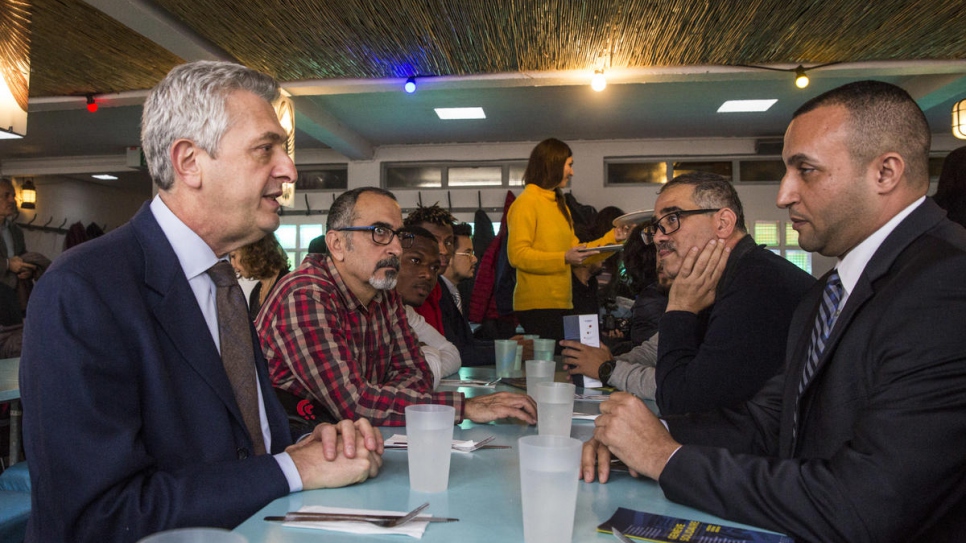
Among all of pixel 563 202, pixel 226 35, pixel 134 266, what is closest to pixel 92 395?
pixel 134 266

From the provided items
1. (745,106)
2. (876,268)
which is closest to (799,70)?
(745,106)

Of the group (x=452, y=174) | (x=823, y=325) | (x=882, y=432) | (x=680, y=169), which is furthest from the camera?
(x=452, y=174)

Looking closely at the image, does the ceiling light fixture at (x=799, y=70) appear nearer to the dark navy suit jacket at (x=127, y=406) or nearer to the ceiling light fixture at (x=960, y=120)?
the ceiling light fixture at (x=960, y=120)

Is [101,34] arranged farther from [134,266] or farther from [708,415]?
[708,415]

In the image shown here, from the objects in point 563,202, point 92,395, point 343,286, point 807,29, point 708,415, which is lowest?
point 708,415

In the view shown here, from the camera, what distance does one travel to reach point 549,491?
0.91 metres

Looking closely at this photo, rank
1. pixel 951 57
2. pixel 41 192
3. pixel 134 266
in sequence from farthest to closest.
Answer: pixel 41 192 → pixel 951 57 → pixel 134 266

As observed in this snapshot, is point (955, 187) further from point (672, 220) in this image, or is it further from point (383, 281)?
point (383, 281)

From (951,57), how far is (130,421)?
6227 millimetres

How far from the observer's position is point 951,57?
5.45m

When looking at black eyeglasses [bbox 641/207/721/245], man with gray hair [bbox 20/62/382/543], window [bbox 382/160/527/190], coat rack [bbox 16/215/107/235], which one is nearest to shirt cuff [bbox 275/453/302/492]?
man with gray hair [bbox 20/62/382/543]

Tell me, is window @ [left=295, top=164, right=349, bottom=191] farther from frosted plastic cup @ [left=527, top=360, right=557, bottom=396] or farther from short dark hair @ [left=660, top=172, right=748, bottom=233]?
frosted plastic cup @ [left=527, top=360, right=557, bottom=396]

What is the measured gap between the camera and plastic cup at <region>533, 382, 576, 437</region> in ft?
4.90

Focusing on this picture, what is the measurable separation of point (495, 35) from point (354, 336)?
3.18 metres
